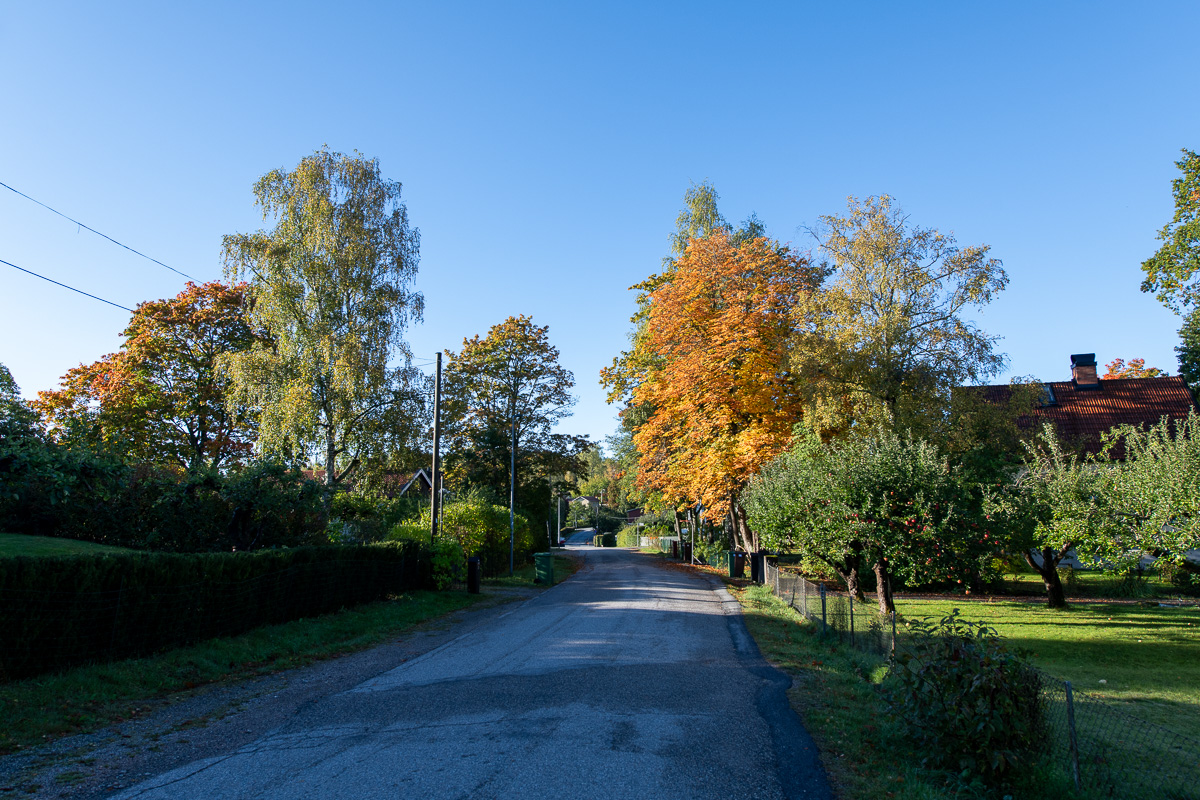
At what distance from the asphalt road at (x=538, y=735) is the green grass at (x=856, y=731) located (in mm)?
232

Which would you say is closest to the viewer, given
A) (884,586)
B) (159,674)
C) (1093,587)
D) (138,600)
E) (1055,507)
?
(159,674)

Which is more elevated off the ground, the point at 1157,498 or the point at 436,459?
the point at 436,459

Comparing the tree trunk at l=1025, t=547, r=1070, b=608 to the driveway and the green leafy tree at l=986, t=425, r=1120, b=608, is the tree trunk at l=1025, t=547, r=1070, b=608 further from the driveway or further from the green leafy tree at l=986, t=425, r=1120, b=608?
the driveway

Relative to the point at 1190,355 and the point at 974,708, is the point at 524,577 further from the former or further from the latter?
the point at 1190,355

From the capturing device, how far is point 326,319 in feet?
76.8

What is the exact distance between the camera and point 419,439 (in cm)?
2797

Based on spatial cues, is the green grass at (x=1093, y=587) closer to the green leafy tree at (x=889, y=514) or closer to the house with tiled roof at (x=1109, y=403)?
the house with tiled roof at (x=1109, y=403)

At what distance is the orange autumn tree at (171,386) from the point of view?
2853 centimetres

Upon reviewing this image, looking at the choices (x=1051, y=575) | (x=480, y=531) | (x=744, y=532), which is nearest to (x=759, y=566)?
(x=744, y=532)

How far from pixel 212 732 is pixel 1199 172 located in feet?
100

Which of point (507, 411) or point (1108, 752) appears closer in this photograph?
point (1108, 752)

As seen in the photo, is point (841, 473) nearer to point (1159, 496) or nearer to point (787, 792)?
point (1159, 496)

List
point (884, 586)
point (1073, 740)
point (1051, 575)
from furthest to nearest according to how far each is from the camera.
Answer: point (1051, 575), point (884, 586), point (1073, 740)

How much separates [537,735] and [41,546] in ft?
48.2
